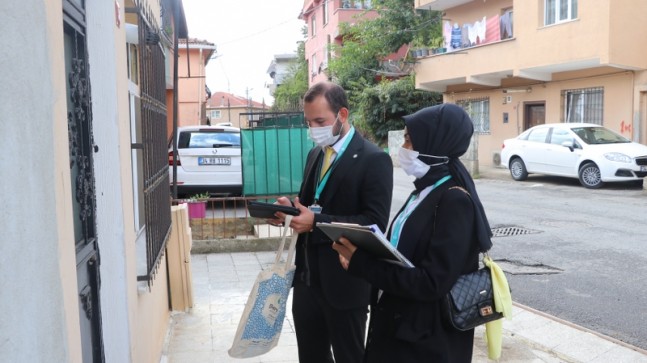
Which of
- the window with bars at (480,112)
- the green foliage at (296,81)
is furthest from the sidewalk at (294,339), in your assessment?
the green foliage at (296,81)

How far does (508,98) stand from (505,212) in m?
11.0

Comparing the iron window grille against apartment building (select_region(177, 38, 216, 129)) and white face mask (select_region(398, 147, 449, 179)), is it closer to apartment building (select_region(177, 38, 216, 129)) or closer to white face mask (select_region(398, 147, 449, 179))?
white face mask (select_region(398, 147, 449, 179))

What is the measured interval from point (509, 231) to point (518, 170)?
8007mm

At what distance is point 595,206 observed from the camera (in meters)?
12.2

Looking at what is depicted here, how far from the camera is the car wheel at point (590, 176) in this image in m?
14.9

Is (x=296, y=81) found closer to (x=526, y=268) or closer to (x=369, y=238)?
(x=526, y=268)

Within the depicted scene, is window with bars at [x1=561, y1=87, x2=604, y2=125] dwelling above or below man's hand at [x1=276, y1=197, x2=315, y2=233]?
above

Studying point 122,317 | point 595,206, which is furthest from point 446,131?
point 595,206

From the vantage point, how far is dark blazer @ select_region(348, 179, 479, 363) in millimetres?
2369

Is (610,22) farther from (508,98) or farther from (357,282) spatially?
(357,282)

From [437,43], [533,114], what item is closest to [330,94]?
[533,114]

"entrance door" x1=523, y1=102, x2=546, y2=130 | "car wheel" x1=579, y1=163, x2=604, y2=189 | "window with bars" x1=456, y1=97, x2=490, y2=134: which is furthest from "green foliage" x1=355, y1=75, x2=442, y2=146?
"car wheel" x1=579, y1=163, x2=604, y2=189

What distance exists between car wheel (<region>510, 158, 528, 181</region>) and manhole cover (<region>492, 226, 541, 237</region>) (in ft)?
→ 24.5

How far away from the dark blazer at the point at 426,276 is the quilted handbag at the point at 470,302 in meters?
0.04
